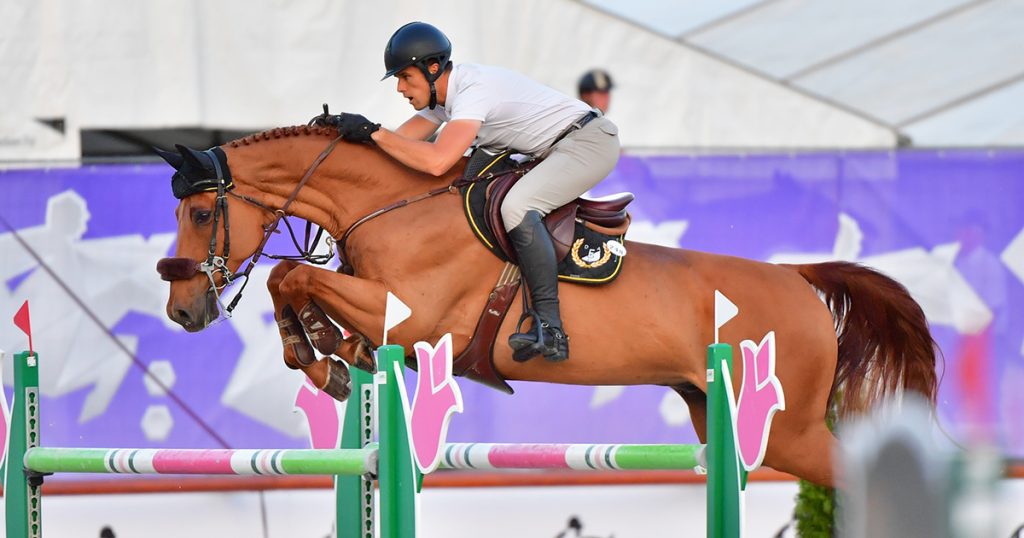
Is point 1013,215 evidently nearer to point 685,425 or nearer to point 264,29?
point 685,425

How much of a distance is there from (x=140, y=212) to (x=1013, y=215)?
3498 mm

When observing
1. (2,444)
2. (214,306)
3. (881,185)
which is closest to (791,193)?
(881,185)

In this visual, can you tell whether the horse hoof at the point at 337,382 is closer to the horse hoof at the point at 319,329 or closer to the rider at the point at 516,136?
the horse hoof at the point at 319,329

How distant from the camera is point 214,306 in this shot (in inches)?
161

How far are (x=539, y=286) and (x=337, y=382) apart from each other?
0.66 meters

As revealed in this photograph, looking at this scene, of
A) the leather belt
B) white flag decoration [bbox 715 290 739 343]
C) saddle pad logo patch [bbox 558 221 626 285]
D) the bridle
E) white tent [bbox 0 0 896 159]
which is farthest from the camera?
white tent [bbox 0 0 896 159]

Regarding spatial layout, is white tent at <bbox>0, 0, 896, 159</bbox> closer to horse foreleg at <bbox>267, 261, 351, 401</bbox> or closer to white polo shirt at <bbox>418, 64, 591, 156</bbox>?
white polo shirt at <bbox>418, 64, 591, 156</bbox>

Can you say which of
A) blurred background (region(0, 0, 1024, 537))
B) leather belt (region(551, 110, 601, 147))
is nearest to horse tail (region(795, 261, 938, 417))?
blurred background (region(0, 0, 1024, 537))

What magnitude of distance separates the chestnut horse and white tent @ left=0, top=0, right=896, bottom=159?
6.37ft

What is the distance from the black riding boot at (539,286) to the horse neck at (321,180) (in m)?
0.38

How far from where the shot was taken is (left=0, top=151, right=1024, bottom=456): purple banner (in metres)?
5.50

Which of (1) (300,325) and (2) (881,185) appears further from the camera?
(2) (881,185)

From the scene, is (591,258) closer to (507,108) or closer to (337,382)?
(507,108)

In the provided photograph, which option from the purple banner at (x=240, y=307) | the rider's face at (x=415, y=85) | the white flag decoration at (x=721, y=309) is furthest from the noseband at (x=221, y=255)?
the purple banner at (x=240, y=307)
